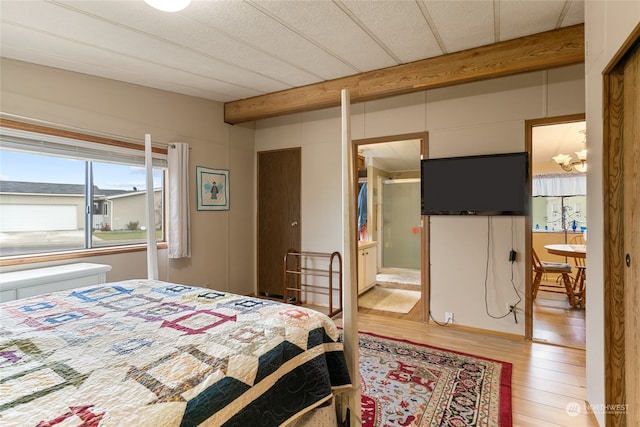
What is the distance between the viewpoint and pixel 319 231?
13.5 ft

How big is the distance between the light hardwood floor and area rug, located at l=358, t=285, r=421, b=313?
26cm

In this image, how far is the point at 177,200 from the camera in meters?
3.50

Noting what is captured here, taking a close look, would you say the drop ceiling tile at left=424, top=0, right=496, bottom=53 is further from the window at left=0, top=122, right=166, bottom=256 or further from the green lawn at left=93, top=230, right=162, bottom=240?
the green lawn at left=93, top=230, right=162, bottom=240

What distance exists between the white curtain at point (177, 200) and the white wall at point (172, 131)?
147 mm

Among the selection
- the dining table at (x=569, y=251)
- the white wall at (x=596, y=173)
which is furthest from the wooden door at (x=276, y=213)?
the dining table at (x=569, y=251)

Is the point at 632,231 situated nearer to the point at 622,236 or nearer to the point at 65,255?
the point at 622,236

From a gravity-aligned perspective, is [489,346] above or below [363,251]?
below

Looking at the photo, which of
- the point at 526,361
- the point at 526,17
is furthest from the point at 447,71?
the point at 526,361

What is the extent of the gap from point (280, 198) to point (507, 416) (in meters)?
3.30

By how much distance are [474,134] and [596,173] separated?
5.05 feet

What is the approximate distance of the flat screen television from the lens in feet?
9.60

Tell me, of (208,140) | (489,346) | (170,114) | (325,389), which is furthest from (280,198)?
(325,389)

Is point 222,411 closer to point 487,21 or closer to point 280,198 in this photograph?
point 487,21

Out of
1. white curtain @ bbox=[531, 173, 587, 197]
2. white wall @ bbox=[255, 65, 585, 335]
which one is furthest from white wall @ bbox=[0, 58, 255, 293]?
white curtain @ bbox=[531, 173, 587, 197]
